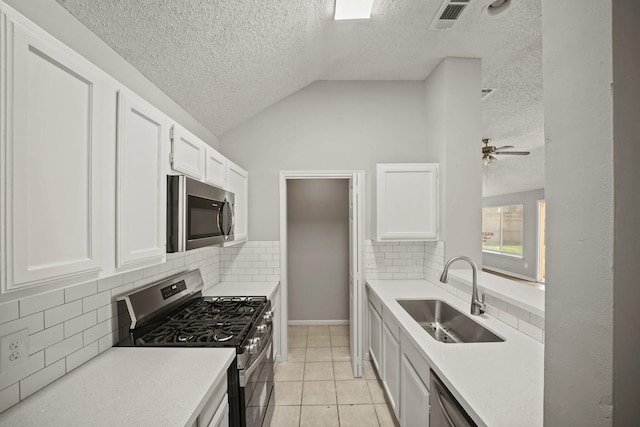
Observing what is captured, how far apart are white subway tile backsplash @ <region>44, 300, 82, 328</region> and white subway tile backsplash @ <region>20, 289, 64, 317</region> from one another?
0.02 m

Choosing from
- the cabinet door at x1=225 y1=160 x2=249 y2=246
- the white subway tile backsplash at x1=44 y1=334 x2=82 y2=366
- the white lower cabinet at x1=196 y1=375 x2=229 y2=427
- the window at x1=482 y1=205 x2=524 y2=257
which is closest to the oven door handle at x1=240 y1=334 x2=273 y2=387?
the white lower cabinet at x1=196 y1=375 x2=229 y2=427

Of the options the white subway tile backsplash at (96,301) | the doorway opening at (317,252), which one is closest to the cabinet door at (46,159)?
the white subway tile backsplash at (96,301)

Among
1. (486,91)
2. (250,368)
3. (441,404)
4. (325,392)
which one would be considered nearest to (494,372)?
(441,404)

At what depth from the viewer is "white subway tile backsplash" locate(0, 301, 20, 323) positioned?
1.01m

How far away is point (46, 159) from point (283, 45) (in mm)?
1906

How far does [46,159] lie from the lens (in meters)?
0.82

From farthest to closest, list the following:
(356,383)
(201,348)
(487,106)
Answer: (487,106) → (356,383) → (201,348)

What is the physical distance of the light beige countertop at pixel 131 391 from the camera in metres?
0.99

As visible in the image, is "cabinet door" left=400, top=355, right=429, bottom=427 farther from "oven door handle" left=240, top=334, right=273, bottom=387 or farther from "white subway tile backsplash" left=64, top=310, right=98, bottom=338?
"white subway tile backsplash" left=64, top=310, right=98, bottom=338

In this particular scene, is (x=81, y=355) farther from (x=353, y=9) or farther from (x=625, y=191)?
(x=353, y=9)

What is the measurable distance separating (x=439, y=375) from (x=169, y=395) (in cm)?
111

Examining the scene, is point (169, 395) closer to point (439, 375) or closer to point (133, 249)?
point (133, 249)

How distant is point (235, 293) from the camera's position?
2.66m

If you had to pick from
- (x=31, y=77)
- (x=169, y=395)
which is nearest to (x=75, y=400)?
(x=169, y=395)
